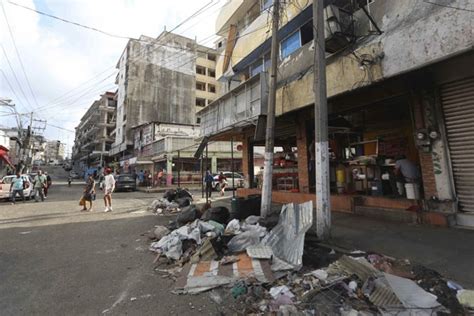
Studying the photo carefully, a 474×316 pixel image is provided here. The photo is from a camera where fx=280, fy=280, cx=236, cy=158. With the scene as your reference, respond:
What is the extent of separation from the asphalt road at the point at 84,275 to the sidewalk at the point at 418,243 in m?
3.37

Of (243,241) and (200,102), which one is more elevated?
(200,102)

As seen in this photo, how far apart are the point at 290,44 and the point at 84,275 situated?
9.89 metres

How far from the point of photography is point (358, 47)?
6.91 meters

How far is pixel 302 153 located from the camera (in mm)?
11062

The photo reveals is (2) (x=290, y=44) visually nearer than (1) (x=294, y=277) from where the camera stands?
No

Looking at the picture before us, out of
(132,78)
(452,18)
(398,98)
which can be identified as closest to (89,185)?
(398,98)

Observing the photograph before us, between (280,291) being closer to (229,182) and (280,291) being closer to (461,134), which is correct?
(461,134)

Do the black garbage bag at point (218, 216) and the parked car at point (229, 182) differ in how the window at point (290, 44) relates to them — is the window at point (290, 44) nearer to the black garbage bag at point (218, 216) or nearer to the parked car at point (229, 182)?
the black garbage bag at point (218, 216)

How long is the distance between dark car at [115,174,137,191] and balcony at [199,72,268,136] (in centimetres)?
A: 1423

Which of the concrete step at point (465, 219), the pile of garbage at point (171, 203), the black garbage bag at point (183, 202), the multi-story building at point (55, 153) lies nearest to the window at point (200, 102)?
the pile of garbage at point (171, 203)

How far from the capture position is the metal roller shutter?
6402mm

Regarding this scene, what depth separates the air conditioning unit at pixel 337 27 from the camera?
22.5 feet

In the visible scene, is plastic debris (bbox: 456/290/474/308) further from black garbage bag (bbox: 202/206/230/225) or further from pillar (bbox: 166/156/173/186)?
pillar (bbox: 166/156/173/186)

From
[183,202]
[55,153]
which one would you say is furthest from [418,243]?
[55,153]
